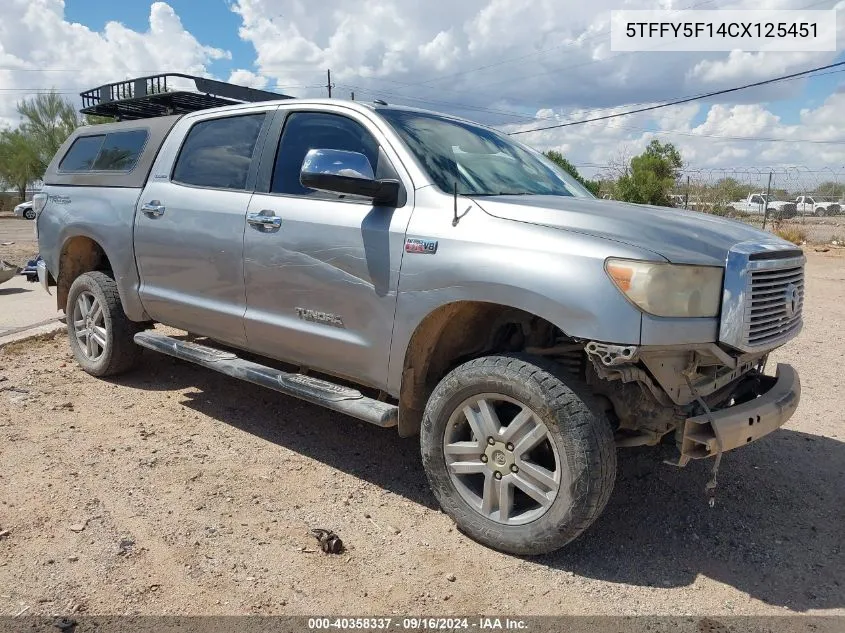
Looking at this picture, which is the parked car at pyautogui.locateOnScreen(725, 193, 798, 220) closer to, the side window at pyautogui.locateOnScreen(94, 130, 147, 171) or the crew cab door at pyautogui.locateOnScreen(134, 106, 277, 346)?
the side window at pyautogui.locateOnScreen(94, 130, 147, 171)

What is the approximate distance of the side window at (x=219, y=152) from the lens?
168 inches

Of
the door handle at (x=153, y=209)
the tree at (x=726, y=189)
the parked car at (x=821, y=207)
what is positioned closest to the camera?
the door handle at (x=153, y=209)

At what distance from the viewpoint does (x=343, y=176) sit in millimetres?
3260

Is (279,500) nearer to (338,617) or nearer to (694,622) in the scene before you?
(338,617)

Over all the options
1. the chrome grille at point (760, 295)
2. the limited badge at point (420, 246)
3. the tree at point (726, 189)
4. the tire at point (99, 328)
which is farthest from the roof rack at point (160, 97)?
the tree at point (726, 189)

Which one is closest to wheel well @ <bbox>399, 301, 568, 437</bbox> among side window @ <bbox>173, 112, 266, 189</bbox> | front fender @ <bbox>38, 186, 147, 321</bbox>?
side window @ <bbox>173, 112, 266, 189</bbox>

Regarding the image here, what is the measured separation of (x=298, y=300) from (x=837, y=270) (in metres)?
13.6

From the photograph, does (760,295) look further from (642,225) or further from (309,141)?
(309,141)

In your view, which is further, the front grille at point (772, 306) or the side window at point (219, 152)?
the side window at point (219, 152)

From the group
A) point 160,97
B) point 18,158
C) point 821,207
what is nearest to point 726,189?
point 821,207

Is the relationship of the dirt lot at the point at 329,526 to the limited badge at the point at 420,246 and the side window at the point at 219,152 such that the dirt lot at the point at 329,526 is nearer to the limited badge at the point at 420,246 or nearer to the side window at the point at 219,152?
Result: the limited badge at the point at 420,246

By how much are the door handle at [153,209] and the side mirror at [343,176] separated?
1770mm

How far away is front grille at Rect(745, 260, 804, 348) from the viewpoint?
Answer: 2874 millimetres

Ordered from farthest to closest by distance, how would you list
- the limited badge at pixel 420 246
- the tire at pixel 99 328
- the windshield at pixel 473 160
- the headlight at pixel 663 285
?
the tire at pixel 99 328
the windshield at pixel 473 160
the limited badge at pixel 420 246
the headlight at pixel 663 285
